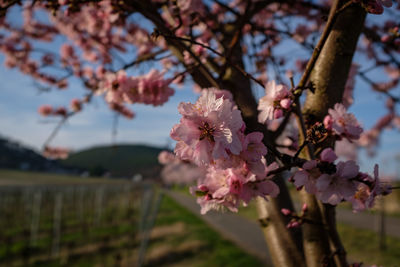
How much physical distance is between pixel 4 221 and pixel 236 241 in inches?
287

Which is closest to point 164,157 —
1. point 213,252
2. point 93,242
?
point 213,252

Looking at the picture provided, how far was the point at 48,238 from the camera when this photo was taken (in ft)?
26.7

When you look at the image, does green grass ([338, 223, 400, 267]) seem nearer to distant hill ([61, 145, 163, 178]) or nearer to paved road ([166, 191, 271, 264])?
paved road ([166, 191, 271, 264])

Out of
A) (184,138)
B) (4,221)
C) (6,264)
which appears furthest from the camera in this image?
(4,221)

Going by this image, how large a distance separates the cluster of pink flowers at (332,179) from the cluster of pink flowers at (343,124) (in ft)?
0.59

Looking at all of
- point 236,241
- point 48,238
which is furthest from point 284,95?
point 48,238

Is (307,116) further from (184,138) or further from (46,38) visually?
(46,38)

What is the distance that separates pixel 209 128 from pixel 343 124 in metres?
0.58

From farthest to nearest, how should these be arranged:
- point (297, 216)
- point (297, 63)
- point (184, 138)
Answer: point (297, 63) < point (297, 216) < point (184, 138)

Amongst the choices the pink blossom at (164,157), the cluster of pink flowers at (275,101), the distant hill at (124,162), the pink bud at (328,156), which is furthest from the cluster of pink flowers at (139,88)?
the pink blossom at (164,157)

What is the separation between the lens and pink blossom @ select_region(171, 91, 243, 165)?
2.23ft

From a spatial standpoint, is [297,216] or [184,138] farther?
[297,216]

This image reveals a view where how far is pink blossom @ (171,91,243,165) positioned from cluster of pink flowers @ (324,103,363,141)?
1.54 feet

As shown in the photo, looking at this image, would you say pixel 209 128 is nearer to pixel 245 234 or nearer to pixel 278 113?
pixel 278 113
